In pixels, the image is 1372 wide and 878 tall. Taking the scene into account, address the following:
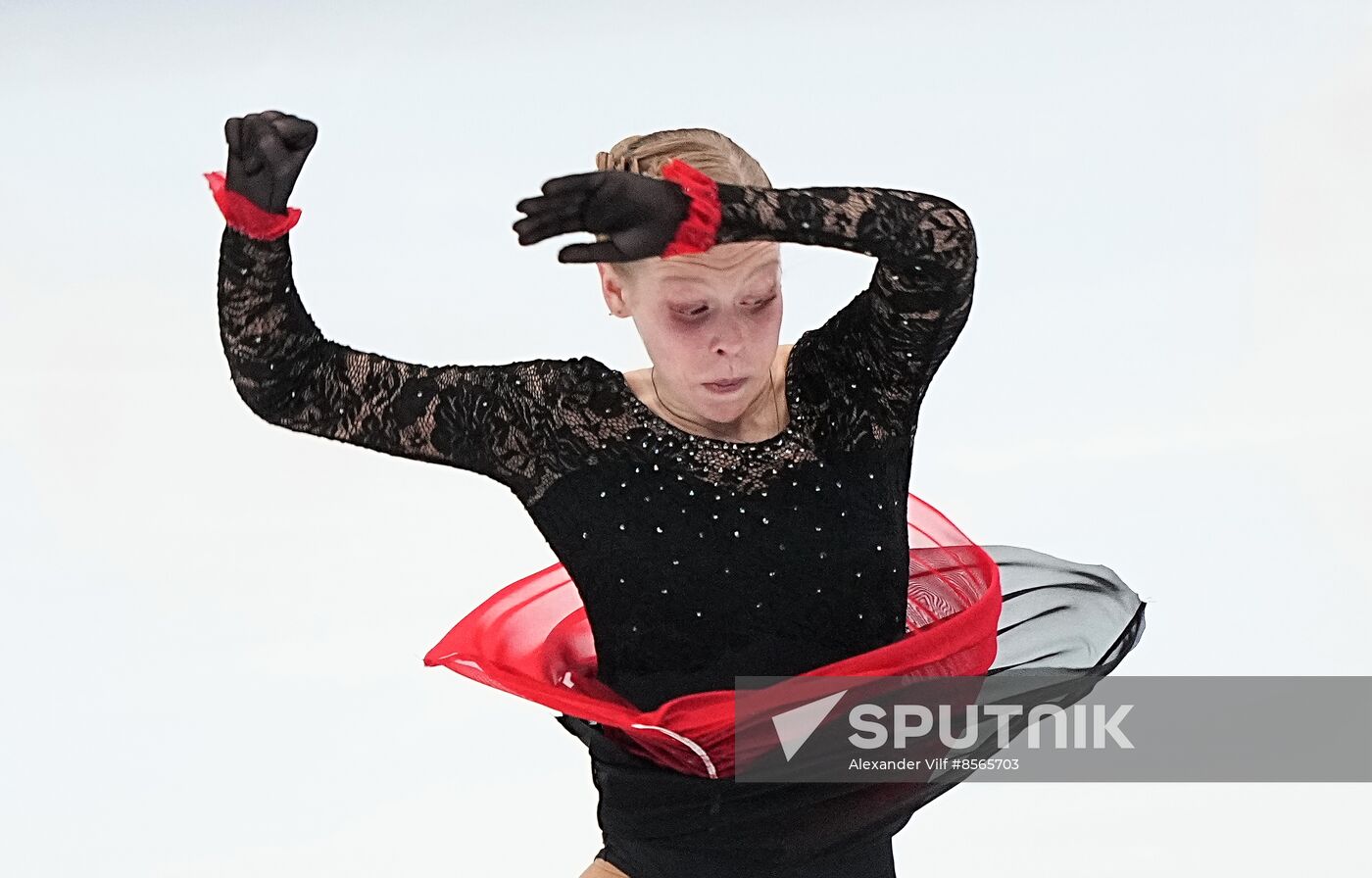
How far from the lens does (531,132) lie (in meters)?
4.58

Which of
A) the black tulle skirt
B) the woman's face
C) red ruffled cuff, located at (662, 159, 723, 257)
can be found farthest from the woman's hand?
the black tulle skirt

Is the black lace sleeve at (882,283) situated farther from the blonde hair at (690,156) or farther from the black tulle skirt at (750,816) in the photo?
the black tulle skirt at (750,816)

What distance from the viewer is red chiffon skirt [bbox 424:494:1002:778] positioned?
213 centimetres

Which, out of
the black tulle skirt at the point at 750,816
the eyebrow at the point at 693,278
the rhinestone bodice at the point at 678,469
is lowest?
the black tulle skirt at the point at 750,816

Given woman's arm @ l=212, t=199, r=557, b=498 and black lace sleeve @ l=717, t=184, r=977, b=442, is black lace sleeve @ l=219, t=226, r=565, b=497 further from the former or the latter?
black lace sleeve @ l=717, t=184, r=977, b=442

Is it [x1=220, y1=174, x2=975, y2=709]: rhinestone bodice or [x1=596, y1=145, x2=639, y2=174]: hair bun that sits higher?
[x1=596, y1=145, x2=639, y2=174]: hair bun

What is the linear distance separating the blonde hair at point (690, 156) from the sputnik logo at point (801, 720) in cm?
54

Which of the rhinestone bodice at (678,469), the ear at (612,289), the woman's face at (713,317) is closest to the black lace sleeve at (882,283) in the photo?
the rhinestone bodice at (678,469)

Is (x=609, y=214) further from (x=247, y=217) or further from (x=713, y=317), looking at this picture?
(x=247, y=217)

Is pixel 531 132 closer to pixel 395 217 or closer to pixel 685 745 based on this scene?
pixel 395 217

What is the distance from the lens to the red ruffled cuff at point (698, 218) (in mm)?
1862

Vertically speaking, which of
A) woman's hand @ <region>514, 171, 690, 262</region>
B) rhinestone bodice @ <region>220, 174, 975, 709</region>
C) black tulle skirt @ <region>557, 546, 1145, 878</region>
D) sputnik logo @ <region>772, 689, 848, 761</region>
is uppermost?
woman's hand @ <region>514, 171, 690, 262</region>

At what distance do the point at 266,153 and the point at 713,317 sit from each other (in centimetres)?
52

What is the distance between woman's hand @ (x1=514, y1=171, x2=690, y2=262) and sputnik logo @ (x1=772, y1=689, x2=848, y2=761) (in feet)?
1.92
